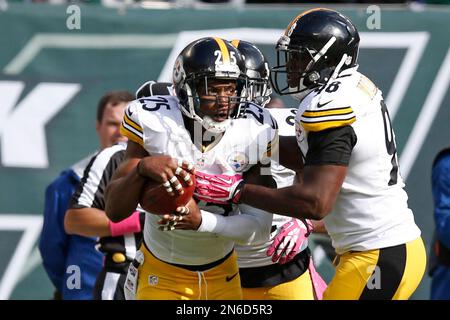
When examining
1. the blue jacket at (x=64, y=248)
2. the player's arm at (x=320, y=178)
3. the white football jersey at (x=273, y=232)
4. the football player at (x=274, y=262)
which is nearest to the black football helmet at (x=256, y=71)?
the football player at (x=274, y=262)

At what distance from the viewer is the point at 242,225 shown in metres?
4.06

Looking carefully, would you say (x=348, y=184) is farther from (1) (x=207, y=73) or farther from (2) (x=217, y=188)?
(1) (x=207, y=73)

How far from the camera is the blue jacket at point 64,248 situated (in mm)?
5777

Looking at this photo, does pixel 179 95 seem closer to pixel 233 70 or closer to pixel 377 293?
pixel 233 70

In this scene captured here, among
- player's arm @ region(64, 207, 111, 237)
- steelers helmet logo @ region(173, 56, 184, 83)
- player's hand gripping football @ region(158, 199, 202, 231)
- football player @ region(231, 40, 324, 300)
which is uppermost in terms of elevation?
steelers helmet logo @ region(173, 56, 184, 83)

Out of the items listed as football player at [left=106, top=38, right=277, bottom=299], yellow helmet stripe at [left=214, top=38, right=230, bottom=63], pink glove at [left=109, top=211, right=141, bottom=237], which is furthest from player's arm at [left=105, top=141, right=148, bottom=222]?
pink glove at [left=109, top=211, right=141, bottom=237]

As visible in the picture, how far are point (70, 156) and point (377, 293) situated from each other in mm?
3316

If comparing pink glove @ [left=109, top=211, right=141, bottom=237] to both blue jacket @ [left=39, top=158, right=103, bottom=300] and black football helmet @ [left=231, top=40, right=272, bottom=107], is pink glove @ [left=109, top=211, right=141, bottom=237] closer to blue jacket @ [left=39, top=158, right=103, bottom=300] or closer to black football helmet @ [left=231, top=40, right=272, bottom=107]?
blue jacket @ [left=39, top=158, right=103, bottom=300]

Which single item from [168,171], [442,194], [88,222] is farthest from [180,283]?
[442,194]

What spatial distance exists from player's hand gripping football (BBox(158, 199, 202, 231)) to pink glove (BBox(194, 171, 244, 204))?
61 mm

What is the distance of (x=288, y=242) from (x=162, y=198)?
35.9 inches

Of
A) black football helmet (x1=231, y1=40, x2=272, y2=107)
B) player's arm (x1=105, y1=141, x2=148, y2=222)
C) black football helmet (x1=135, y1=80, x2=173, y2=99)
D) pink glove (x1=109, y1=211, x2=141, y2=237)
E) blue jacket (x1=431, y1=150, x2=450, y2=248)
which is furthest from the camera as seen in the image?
blue jacket (x1=431, y1=150, x2=450, y2=248)

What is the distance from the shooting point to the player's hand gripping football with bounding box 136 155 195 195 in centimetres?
380

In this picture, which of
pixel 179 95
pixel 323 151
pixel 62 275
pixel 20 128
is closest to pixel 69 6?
pixel 20 128
